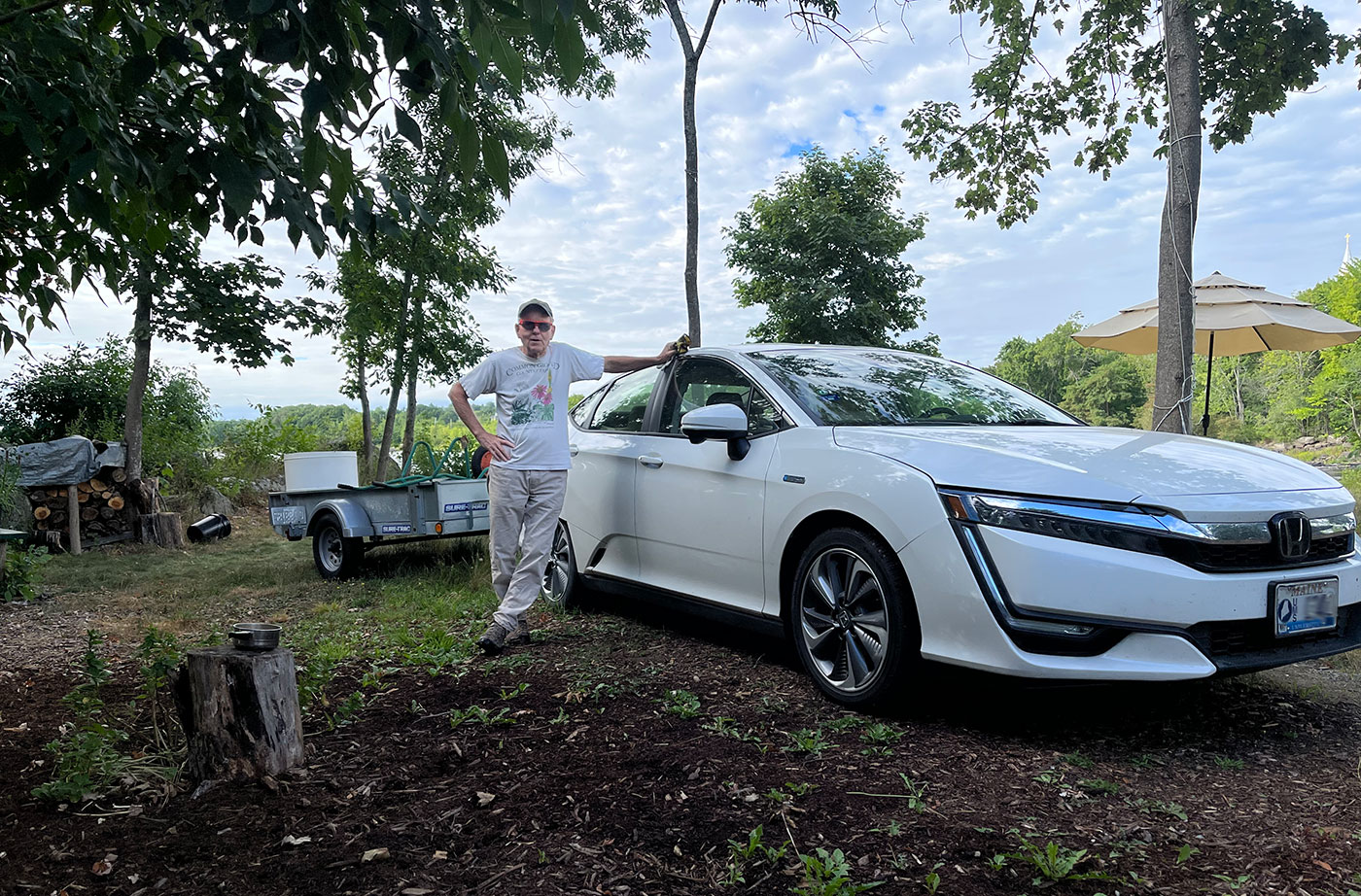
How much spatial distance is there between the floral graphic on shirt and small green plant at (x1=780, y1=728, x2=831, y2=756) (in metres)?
2.31

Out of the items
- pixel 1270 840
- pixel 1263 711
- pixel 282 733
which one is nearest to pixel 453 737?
pixel 282 733

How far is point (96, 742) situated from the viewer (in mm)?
3025

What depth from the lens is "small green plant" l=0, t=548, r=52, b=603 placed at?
7.07 meters

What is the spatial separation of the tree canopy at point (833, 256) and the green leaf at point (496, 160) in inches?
748

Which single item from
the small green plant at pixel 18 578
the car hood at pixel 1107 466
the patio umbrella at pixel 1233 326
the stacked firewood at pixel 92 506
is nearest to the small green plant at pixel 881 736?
the car hood at pixel 1107 466

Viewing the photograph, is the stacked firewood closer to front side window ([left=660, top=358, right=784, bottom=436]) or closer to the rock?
the rock

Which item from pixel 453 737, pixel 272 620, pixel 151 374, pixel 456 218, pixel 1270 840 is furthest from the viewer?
pixel 151 374

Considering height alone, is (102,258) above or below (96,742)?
above

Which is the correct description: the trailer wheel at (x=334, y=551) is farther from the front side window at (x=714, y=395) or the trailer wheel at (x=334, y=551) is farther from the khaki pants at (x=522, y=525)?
the front side window at (x=714, y=395)

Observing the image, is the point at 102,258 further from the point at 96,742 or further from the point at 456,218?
the point at 456,218

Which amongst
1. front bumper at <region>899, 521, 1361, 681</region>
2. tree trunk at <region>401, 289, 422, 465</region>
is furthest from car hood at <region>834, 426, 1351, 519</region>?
tree trunk at <region>401, 289, 422, 465</region>

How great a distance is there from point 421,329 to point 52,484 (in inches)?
192

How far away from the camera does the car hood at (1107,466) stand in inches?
120

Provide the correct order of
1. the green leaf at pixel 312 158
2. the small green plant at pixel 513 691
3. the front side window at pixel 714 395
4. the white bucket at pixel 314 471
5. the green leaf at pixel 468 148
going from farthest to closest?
the white bucket at pixel 314 471 < the front side window at pixel 714 395 < the small green plant at pixel 513 691 < the green leaf at pixel 312 158 < the green leaf at pixel 468 148
